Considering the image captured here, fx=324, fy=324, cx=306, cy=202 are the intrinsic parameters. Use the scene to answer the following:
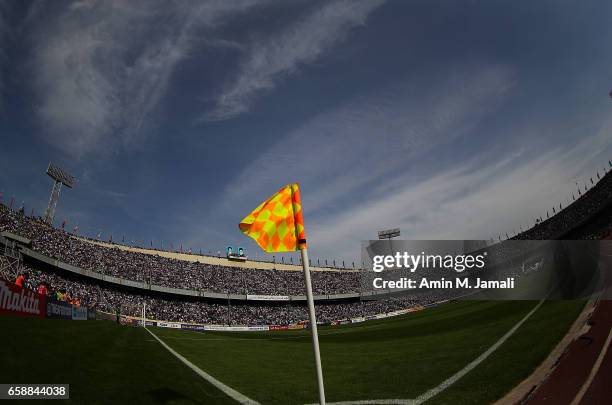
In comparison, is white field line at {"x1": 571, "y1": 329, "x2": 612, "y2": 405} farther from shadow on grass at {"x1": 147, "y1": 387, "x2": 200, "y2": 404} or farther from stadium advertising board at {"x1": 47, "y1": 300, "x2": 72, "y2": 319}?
stadium advertising board at {"x1": 47, "y1": 300, "x2": 72, "y2": 319}

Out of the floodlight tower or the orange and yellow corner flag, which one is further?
the floodlight tower

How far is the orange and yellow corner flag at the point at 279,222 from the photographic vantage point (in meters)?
5.63

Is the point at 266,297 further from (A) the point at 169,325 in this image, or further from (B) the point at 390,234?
(B) the point at 390,234

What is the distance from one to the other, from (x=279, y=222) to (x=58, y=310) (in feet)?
82.3

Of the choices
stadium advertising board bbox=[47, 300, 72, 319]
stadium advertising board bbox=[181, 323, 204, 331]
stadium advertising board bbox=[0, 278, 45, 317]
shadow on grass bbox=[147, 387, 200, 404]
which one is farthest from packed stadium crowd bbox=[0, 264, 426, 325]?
shadow on grass bbox=[147, 387, 200, 404]

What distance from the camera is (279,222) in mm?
5703

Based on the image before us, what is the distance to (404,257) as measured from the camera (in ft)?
315

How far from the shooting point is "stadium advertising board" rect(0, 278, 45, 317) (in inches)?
561

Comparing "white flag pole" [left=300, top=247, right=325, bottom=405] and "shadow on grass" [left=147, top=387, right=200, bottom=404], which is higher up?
"white flag pole" [left=300, top=247, right=325, bottom=405]

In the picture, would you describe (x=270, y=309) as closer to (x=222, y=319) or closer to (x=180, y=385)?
(x=222, y=319)

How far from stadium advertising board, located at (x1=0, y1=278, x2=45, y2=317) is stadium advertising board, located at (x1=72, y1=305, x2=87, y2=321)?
25.2 feet

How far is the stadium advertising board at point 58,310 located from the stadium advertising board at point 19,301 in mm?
1247

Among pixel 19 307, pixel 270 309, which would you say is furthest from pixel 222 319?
pixel 19 307

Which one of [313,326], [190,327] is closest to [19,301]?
[313,326]
